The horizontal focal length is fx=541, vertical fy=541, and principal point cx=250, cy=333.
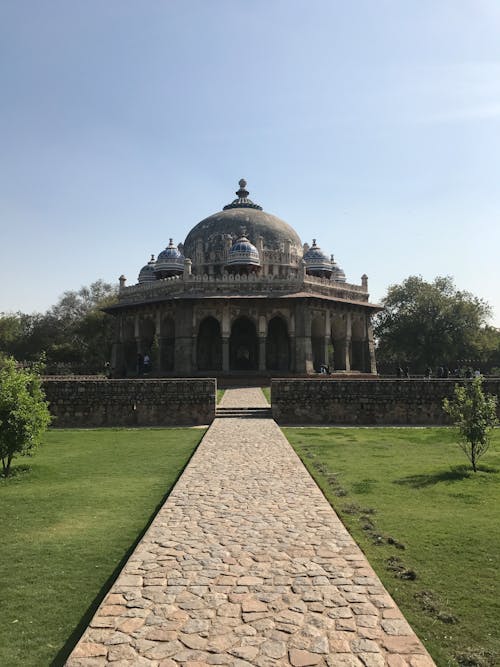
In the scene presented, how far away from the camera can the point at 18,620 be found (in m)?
3.85

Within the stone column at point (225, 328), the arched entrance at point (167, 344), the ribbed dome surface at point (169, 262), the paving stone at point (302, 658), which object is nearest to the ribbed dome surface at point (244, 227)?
the ribbed dome surface at point (169, 262)

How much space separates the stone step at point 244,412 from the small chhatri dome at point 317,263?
18.0 metres

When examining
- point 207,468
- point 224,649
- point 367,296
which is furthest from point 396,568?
point 367,296

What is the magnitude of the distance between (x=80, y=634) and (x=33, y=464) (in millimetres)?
6509

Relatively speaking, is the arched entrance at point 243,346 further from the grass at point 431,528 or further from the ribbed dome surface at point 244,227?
the grass at point 431,528

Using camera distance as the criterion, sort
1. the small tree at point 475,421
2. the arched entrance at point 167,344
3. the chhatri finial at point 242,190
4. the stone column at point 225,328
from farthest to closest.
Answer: the chhatri finial at point 242,190 < the arched entrance at point 167,344 < the stone column at point 225,328 < the small tree at point 475,421

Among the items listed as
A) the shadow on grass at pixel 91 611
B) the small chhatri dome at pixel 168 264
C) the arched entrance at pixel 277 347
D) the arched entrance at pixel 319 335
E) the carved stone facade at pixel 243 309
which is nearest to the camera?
the shadow on grass at pixel 91 611

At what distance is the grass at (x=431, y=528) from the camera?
3.70 m

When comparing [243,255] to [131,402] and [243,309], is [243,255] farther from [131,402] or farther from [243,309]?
[131,402]

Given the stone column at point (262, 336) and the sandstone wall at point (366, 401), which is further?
the stone column at point (262, 336)

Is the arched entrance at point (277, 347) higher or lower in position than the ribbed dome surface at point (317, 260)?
lower

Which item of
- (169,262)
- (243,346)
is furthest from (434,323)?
(169,262)

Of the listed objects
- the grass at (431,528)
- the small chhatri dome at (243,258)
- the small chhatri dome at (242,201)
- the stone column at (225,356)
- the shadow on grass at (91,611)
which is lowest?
the shadow on grass at (91,611)

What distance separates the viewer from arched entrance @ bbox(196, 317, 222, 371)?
31281 millimetres
